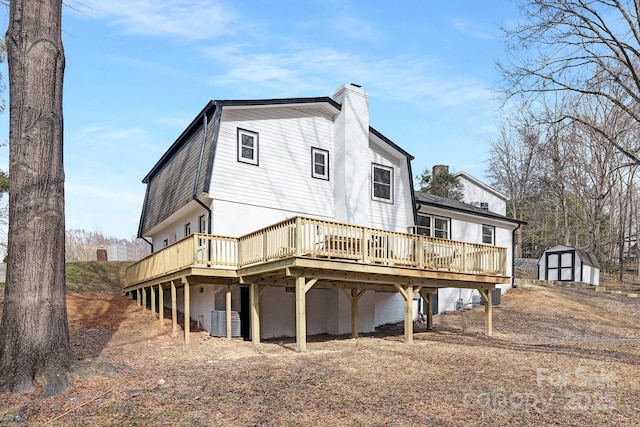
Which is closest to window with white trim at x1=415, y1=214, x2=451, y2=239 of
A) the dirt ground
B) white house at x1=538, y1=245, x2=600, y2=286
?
the dirt ground

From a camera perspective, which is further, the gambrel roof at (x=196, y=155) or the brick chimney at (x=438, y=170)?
the brick chimney at (x=438, y=170)

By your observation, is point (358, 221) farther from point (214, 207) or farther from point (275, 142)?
point (214, 207)

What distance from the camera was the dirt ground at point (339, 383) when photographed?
635 cm

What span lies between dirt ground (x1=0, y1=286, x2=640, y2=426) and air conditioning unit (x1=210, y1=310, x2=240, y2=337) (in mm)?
438

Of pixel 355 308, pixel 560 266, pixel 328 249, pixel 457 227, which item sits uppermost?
pixel 457 227

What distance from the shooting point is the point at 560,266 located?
93.1 feet

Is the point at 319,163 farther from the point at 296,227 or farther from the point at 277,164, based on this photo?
the point at 296,227

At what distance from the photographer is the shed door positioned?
27.8 meters

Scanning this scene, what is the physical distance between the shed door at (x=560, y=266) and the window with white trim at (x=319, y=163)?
56.5 feet

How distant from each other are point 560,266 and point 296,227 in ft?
72.2

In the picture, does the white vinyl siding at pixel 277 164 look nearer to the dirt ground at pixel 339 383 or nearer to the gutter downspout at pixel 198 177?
the gutter downspout at pixel 198 177

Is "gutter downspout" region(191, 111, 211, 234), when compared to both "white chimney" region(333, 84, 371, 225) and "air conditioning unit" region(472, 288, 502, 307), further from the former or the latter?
"air conditioning unit" region(472, 288, 502, 307)

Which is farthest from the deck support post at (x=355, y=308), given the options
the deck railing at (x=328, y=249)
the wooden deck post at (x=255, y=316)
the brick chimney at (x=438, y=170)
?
the brick chimney at (x=438, y=170)

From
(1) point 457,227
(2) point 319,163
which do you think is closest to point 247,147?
(2) point 319,163
